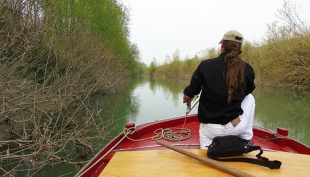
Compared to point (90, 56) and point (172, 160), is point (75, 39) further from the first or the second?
point (172, 160)

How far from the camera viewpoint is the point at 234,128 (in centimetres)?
200

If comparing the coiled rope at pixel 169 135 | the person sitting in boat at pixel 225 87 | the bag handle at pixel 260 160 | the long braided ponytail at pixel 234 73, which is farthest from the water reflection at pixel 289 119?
the bag handle at pixel 260 160

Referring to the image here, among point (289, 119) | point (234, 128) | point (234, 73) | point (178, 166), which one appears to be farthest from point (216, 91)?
point (289, 119)

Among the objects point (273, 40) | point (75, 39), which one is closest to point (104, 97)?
point (75, 39)

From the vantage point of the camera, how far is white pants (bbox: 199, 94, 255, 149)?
201 centimetres

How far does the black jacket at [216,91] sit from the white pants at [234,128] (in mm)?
55

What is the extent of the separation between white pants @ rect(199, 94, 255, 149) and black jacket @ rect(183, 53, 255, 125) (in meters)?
0.06

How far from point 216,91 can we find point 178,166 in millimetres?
771

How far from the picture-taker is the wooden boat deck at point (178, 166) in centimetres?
145

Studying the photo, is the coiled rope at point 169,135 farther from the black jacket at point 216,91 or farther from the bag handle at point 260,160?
the bag handle at point 260,160

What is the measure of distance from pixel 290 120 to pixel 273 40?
1009 cm

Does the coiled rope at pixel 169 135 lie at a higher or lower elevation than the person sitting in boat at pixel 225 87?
lower

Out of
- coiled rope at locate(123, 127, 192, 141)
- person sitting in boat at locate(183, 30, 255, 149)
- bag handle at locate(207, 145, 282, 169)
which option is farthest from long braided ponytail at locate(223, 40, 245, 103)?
coiled rope at locate(123, 127, 192, 141)

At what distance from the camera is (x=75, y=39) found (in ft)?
23.8
